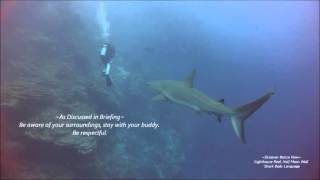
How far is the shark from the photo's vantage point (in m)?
3.64

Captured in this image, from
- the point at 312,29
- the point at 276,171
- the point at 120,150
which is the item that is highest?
the point at 312,29

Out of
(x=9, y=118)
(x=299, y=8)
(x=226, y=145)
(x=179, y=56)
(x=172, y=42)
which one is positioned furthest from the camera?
(x=226, y=145)

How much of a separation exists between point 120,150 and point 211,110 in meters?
2.26

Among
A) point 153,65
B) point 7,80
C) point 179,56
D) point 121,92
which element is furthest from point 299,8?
point 7,80

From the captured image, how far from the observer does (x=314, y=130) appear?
4.60 metres

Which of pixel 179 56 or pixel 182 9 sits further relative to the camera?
pixel 179 56

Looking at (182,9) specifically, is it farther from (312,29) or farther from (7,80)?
(7,80)

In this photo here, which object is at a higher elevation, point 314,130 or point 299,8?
point 299,8

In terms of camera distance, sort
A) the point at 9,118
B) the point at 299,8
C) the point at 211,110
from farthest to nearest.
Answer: the point at 299,8 < the point at 9,118 < the point at 211,110

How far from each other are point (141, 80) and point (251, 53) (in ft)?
6.35

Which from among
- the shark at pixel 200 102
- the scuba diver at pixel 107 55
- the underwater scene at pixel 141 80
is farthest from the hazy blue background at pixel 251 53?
the shark at pixel 200 102

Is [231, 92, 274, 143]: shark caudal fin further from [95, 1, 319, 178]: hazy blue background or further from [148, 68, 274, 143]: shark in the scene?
[95, 1, 319, 178]: hazy blue background

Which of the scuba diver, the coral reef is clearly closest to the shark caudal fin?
the coral reef

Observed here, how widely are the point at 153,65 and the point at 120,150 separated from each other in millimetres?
1593
